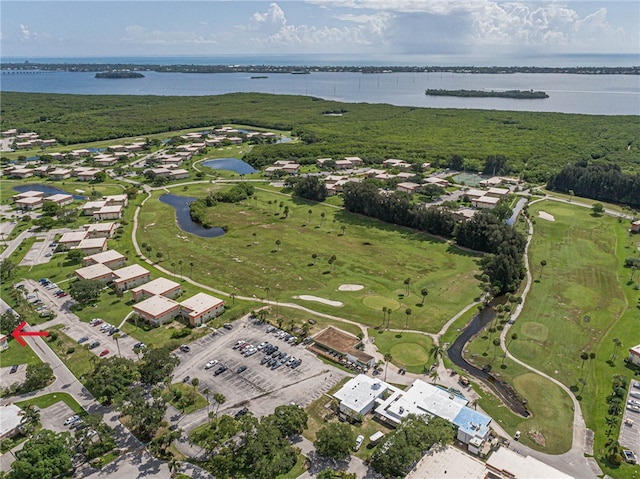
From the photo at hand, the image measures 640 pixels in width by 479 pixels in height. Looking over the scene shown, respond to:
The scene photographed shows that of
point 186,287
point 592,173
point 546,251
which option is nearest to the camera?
point 186,287

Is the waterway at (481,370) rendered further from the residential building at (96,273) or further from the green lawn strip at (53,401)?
the residential building at (96,273)

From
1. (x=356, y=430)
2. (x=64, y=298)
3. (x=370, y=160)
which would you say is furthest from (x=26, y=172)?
(x=356, y=430)

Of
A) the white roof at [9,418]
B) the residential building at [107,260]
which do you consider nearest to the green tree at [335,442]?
the white roof at [9,418]

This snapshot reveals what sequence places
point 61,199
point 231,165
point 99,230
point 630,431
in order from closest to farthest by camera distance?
1. point 630,431
2. point 99,230
3. point 61,199
4. point 231,165

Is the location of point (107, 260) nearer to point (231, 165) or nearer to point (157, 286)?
point (157, 286)

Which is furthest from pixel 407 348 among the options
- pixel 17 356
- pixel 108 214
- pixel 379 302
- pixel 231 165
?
pixel 231 165

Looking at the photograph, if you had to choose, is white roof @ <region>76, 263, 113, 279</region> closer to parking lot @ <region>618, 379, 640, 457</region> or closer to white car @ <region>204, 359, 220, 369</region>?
white car @ <region>204, 359, 220, 369</region>

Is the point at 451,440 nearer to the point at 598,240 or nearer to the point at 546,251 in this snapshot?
the point at 546,251
